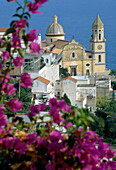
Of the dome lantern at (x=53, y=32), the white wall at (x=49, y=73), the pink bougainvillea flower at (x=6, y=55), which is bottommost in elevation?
the pink bougainvillea flower at (x=6, y=55)

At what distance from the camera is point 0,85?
218cm

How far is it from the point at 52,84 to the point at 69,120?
49.5ft

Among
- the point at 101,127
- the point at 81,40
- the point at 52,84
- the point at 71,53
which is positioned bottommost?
the point at 101,127

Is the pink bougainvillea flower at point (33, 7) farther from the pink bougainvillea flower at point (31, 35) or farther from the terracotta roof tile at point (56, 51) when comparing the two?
the terracotta roof tile at point (56, 51)

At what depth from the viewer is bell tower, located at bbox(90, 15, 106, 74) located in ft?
83.4

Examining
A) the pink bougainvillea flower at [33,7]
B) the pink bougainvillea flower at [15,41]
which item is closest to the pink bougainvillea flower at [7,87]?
the pink bougainvillea flower at [15,41]

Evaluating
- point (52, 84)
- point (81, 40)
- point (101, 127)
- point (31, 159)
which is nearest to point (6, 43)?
point (31, 159)

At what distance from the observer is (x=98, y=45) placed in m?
25.8

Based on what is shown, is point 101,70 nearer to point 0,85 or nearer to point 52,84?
point 52,84

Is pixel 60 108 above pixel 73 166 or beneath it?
above

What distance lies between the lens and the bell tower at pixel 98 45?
1001 inches

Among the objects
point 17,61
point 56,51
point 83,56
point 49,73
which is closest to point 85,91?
point 49,73

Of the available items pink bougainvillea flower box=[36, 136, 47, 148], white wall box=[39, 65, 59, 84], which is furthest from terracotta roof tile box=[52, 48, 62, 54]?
pink bougainvillea flower box=[36, 136, 47, 148]

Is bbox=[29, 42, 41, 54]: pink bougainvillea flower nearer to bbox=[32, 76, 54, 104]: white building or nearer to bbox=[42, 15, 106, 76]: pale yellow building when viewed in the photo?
bbox=[32, 76, 54, 104]: white building
